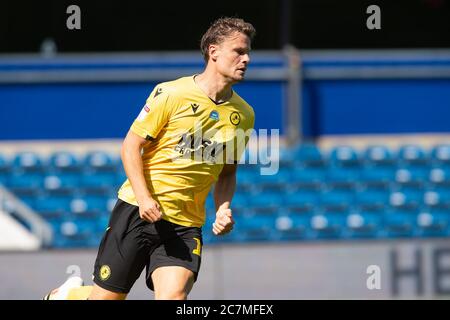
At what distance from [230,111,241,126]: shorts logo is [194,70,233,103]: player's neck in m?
0.10

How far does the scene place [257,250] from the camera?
33.6 ft

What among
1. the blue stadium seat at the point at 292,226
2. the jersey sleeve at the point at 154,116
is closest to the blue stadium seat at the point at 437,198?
the blue stadium seat at the point at 292,226

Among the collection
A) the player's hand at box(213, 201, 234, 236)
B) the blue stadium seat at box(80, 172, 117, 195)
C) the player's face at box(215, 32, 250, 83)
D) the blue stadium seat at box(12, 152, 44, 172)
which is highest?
the player's face at box(215, 32, 250, 83)

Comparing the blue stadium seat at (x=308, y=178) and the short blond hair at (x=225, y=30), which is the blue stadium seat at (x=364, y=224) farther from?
the short blond hair at (x=225, y=30)

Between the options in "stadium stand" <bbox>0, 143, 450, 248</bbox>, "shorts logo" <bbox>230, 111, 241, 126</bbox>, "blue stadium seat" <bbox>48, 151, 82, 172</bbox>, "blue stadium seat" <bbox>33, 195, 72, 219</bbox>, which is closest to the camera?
"shorts logo" <bbox>230, 111, 241, 126</bbox>

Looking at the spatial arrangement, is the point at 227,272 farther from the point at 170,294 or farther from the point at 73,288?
the point at 170,294

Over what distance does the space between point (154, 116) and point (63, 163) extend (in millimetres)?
8078

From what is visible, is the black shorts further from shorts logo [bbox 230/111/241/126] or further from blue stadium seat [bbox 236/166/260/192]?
blue stadium seat [bbox 236/166/260/192]

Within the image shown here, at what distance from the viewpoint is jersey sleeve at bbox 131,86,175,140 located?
5.34 meters

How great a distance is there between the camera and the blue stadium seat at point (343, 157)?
44.7 ft

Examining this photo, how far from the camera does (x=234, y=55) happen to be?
530 cm

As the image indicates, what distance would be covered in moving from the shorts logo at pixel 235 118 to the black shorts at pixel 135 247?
64 centimetres

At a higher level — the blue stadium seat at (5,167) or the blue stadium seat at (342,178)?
the blue stadium seat at (5,167)

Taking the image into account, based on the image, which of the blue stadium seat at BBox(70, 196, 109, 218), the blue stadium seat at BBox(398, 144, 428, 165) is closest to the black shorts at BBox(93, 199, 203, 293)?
the blue stadium seat at BBox(70, 196, 109, 218)
